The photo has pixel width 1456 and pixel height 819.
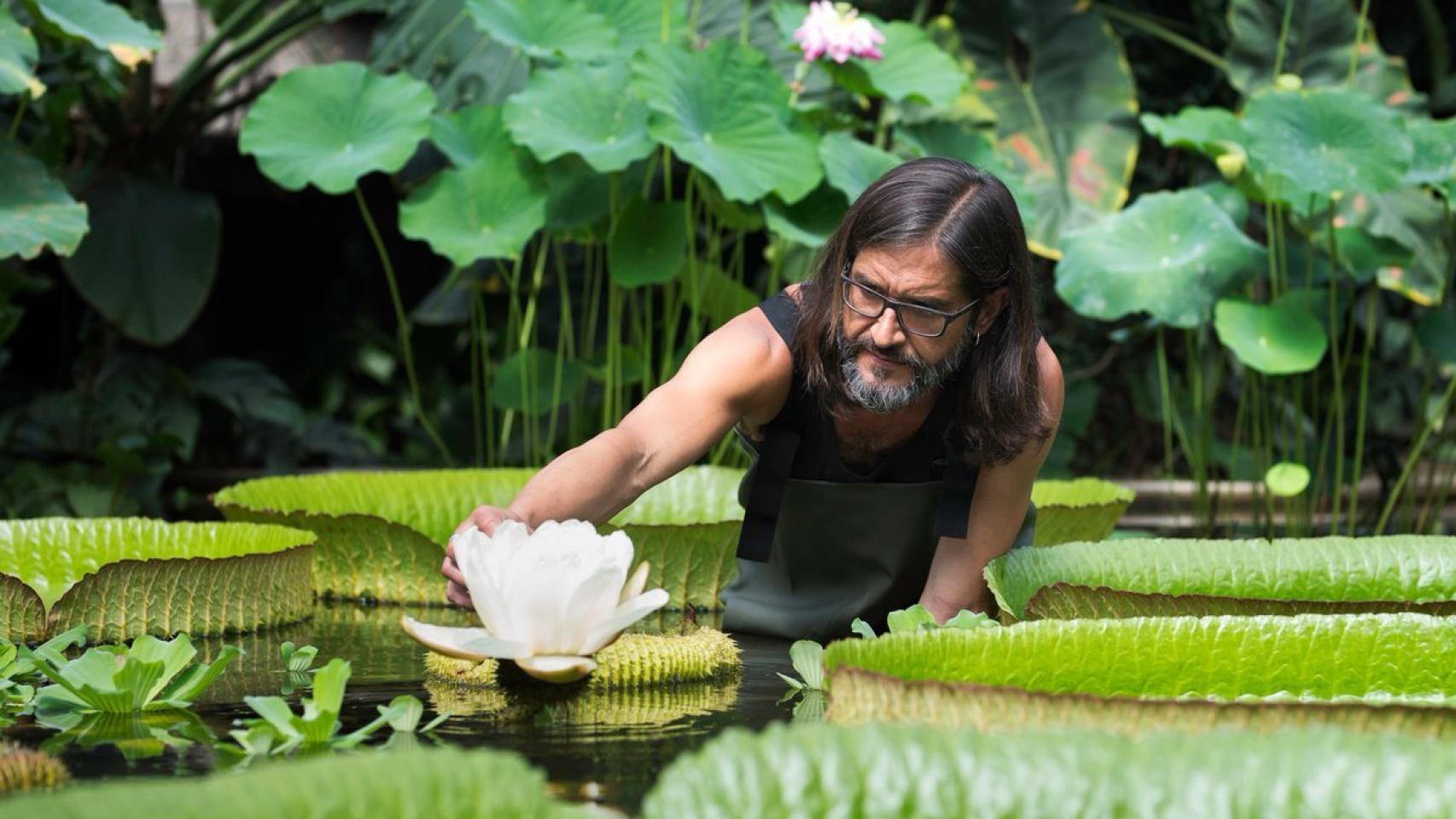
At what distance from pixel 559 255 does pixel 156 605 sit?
2115 millimetres

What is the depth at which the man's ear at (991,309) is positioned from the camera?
2.32 meters

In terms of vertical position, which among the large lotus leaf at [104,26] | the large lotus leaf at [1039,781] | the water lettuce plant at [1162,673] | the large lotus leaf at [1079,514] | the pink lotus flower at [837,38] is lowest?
the large lotus leaf at [1039,781]

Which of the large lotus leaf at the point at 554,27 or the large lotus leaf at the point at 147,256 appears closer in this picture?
the large lotus leaf at the point at 554,27

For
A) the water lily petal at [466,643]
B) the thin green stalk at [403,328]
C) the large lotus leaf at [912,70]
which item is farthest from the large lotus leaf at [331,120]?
the water lily petal at [466,643]

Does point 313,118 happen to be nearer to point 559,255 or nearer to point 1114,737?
point 559,255

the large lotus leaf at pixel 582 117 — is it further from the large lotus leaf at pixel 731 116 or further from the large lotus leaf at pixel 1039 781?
the large lotus leaf at pixel 1039 781

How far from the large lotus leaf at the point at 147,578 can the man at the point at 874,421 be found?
0.67 metres

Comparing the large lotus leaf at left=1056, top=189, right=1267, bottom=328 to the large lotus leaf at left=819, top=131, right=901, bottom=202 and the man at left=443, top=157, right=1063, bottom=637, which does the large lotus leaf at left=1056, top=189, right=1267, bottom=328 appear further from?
the man at left=443, top=157, right=1063, bottom=637

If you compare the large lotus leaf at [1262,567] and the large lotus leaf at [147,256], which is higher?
the large lotus leaf at [147,256]

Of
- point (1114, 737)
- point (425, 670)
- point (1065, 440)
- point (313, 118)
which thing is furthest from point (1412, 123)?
point (1114, 737)

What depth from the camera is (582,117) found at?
13.0 feet

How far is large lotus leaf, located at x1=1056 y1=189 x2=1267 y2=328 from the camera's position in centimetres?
407

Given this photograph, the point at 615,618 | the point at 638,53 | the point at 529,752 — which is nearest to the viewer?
the point at 529,752

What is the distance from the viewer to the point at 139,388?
487 cm
